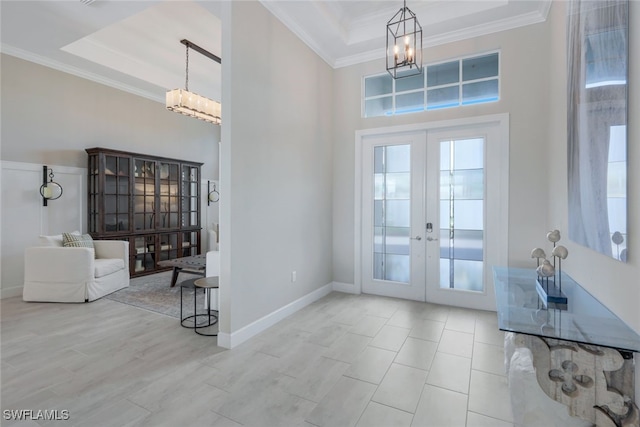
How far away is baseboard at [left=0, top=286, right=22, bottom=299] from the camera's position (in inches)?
166

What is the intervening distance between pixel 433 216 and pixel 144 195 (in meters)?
4.97

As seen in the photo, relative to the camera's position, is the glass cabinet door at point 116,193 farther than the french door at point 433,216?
Yes

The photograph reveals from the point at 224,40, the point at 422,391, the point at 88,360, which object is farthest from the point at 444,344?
the point at 224,40

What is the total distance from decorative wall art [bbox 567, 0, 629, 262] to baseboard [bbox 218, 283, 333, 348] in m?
2.75

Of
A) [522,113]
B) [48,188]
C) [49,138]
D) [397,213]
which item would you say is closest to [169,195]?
[48,188]

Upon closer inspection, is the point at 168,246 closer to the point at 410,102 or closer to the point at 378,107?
the point at 378,107

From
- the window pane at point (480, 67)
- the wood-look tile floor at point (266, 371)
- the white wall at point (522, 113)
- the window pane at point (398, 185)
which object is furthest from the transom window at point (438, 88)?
the wood-look tile floor at point (266, 371)

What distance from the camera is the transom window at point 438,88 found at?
3754 millimetres

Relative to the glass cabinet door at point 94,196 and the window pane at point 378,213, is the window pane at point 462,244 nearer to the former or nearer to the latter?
the window pane at point 378,213

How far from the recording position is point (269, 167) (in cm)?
333

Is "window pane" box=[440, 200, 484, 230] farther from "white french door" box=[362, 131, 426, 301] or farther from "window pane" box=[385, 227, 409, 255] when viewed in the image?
"window pane" box=[385, 227, 409, 255]

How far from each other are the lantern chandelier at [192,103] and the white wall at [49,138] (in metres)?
1.87

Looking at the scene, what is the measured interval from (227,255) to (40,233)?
12.5 feet

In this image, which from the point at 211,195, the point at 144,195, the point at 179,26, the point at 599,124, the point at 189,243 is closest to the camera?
the point at 599,124
